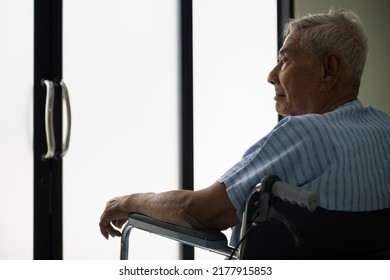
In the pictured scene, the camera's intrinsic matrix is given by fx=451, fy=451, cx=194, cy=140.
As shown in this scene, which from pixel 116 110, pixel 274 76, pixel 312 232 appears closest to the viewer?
pixel 312 232

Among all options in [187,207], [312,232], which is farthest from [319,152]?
[187,207]

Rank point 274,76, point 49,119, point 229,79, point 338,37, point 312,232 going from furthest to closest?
point 229,79, point 49,119, point 274,76, point 338,37, point 312,232

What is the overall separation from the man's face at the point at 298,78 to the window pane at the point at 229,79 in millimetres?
1144

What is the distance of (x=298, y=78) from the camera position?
1200 millimetres

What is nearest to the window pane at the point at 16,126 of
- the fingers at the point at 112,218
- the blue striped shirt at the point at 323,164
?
the fingers at the point at 112,218

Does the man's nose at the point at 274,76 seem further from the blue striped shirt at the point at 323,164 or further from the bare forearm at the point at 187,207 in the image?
the bare forearm at the point at 187,207

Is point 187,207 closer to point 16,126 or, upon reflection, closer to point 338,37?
point 338,37

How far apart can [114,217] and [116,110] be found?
3.28 ft

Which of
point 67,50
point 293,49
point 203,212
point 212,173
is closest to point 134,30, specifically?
point 67,50

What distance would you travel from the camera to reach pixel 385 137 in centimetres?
100

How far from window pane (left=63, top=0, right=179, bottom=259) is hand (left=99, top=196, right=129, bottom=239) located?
805 millimetres

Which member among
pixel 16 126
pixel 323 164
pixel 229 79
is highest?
pixel 229 79

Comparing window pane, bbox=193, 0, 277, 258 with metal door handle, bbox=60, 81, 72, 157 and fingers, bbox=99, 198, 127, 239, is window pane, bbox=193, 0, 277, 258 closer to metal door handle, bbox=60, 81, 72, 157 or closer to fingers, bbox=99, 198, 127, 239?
metal door handle, bbox=60, 81, 72, 157

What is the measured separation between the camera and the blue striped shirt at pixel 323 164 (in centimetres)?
90
